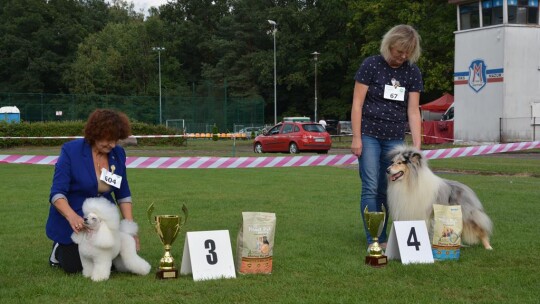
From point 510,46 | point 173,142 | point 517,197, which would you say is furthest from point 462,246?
point 173,142

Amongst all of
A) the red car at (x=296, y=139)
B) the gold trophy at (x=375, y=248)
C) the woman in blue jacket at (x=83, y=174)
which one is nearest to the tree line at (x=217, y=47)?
the red car at (x=296, y=139)

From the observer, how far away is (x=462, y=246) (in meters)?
5.51

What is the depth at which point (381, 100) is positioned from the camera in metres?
5.37

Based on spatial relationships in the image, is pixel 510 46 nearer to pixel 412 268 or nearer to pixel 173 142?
pixel 173 142

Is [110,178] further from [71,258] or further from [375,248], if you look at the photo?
[375,248]

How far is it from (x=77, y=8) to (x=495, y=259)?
74.2 meters

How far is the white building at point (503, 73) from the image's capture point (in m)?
27.6

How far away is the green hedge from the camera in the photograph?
29.3 m

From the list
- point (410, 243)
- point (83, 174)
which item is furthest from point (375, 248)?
point (83, 174)

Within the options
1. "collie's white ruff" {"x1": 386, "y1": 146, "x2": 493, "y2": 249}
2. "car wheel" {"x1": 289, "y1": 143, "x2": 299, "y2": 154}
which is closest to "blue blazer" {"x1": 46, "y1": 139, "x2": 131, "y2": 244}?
"collie's white ruff" {"x1": 386, "y1": 146, "x2": 493, "y2": 249}

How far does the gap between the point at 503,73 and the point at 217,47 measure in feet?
119

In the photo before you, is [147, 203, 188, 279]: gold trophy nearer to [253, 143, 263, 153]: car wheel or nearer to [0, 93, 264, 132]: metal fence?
[253, 143, 263, 153]: car wheel

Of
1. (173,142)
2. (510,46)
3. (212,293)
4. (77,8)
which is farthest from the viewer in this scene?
(77,8)

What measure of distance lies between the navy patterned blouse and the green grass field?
41.1 inches
